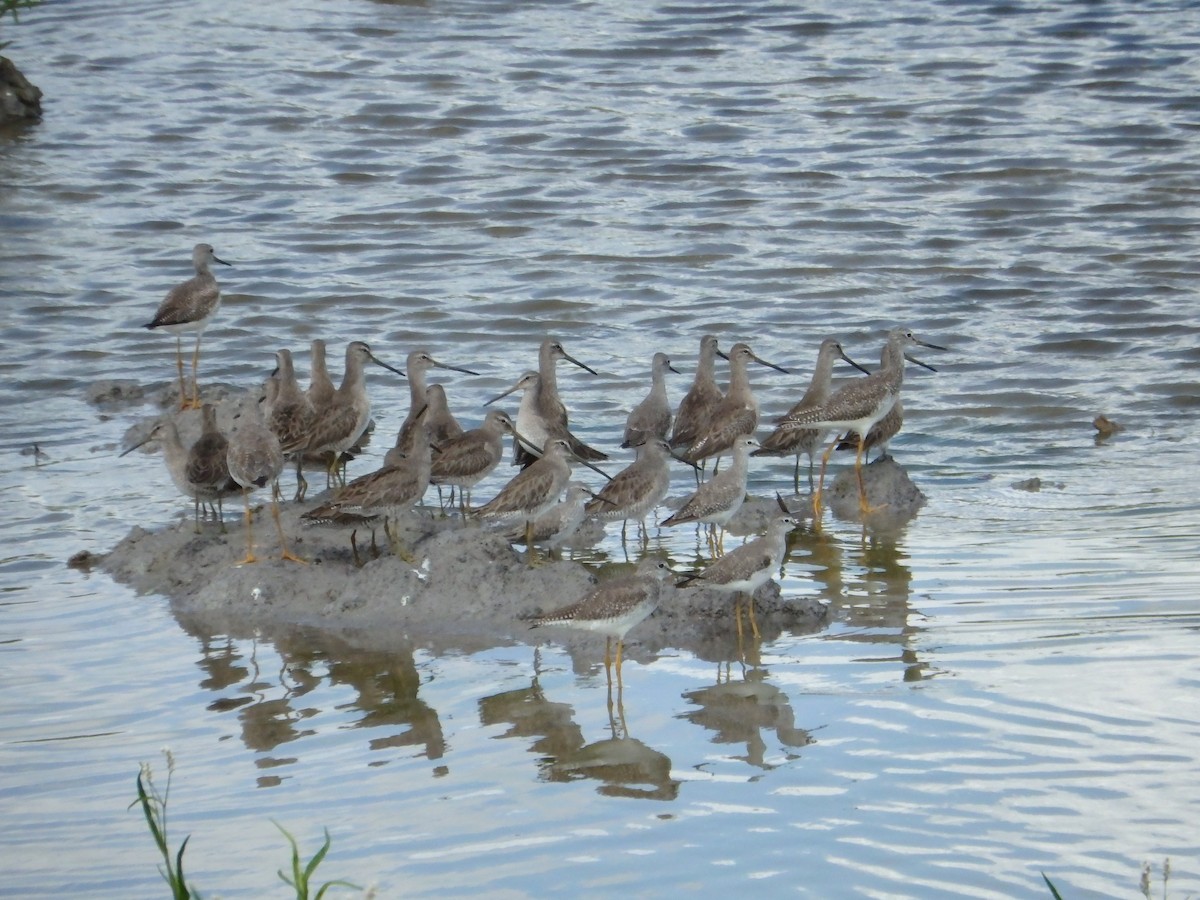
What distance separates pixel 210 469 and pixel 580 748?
3.42 metres

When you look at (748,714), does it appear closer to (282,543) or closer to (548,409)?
(282,543)

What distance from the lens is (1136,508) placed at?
398 inches

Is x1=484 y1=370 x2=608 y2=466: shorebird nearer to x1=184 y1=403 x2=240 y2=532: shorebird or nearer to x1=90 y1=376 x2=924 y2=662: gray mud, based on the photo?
x1=90 y1=376 x2=924 y2=662: gray mud

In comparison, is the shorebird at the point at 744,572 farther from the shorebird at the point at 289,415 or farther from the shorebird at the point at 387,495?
the shorebird at the point at 289,415

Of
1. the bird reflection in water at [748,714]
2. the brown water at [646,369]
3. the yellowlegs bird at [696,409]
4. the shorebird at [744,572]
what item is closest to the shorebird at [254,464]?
the brown water at [646,369]

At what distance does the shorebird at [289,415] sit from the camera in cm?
1037

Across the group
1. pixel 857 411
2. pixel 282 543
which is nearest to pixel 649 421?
pixel 857 411

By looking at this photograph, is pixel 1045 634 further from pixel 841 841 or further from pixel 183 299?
pixel 183 299

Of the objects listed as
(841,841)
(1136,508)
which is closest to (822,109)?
(1136,508)

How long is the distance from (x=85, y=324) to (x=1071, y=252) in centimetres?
879

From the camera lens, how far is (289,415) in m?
10.6

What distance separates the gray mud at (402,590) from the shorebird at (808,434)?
42.0 inches

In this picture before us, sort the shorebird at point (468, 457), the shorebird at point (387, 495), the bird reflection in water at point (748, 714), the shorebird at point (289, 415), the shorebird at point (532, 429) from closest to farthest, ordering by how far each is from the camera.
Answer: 1. the bird reflection in water at point (748, 714)
2. the shorebird at point (387, 495)
3. the shorebird at point (468, 457)
4. the shorebird at point (289, 415)
5. the shorebird at point (532, 429)

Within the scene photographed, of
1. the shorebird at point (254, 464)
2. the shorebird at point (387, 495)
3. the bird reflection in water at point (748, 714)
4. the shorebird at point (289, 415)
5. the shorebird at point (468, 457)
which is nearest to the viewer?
the bird reflection in water at point (748, 714)
